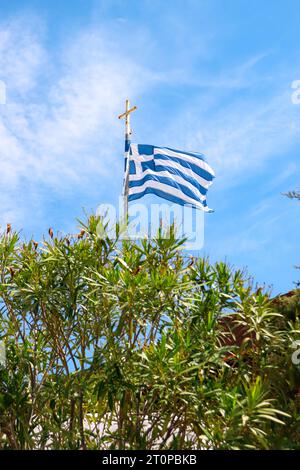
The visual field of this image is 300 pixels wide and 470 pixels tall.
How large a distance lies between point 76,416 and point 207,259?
300 centimetres

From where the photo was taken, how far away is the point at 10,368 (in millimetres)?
10398

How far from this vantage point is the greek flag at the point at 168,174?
16391 millimetres

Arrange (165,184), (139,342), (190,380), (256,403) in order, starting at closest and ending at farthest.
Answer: (256,403) → (190,380) → (139,342) → (165,184)

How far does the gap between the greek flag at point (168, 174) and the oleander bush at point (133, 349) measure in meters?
6.15

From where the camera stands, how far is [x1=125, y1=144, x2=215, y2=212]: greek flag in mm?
16391

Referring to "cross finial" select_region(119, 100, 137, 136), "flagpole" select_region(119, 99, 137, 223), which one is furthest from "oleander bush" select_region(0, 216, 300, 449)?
"cross finial" select_region(119, 100, 137, 136)

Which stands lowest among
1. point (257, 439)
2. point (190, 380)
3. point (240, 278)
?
point (257, 439)

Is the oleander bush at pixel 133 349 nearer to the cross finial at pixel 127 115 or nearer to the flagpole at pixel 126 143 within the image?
the flagpole at pixel 126 143

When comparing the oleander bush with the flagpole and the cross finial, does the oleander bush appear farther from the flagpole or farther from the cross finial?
the cross finial

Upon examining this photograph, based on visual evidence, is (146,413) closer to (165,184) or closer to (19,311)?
(19,311)

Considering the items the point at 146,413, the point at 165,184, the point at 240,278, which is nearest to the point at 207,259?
the point at 240,278

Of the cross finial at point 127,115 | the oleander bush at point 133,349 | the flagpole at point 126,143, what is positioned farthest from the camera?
the cross finial at point 127,115

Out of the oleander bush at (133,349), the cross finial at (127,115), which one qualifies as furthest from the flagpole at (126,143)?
the oleander bush at (133,349)

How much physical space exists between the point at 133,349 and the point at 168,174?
7433 mm
